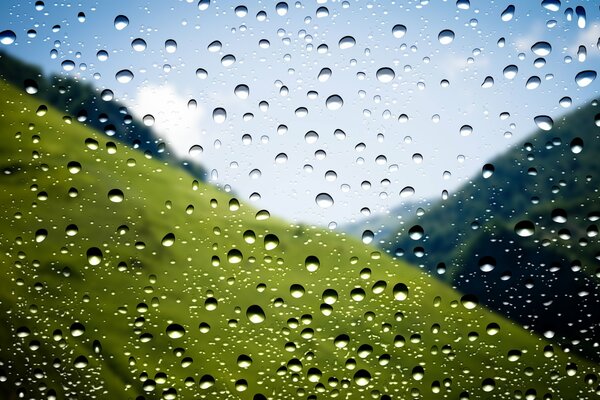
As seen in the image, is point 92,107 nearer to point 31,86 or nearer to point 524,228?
point 31,86

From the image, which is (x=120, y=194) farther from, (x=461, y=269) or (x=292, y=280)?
(x=461, y=269)

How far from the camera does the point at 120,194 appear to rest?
0.98m

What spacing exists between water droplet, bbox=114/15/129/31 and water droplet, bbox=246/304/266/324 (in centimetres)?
76

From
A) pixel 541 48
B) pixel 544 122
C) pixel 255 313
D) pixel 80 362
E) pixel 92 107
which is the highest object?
pixel 541 48

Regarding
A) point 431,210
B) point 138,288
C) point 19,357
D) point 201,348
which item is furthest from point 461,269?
point 19,357

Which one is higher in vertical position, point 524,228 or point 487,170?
point 487,170

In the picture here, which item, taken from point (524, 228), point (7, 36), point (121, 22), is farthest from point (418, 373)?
point (7, 36)

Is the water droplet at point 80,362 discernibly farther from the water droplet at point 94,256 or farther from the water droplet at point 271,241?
the water droplet at point 271,241

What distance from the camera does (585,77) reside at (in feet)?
2.93

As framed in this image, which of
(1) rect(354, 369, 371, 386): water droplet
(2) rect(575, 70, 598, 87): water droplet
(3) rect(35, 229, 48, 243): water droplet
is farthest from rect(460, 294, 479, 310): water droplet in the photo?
(3) rect(35, 229, 48, 243): water droplet

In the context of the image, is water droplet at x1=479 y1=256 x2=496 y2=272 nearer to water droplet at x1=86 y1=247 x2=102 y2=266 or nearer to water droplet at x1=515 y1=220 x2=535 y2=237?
water droplet at x1=515 y1=220 x2=535 y2=237

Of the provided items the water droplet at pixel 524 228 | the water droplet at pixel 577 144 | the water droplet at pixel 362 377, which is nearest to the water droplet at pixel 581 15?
the water droplet at pixel 577 144

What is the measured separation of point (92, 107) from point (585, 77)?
120 centimetres

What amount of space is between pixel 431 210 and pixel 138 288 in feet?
2.61
